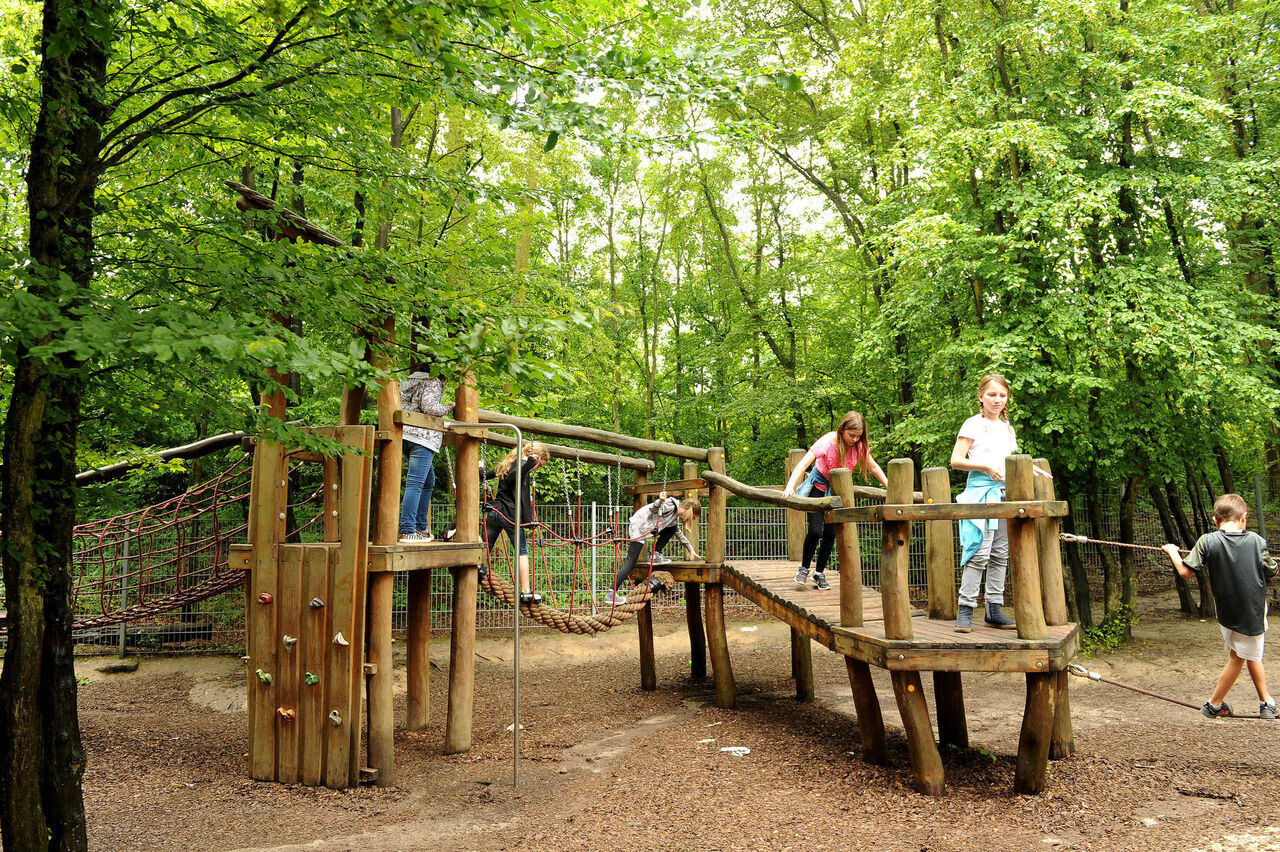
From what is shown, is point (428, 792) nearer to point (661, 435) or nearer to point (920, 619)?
point (920, 619)

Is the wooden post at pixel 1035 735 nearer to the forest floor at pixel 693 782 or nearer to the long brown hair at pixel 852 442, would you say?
the forest floor at pixel 693 782

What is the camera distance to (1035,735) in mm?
4477

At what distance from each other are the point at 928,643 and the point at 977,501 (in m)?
1.03

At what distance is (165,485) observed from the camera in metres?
12.3

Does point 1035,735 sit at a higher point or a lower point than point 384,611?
lower

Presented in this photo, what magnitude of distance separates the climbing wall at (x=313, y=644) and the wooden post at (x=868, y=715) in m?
3.16

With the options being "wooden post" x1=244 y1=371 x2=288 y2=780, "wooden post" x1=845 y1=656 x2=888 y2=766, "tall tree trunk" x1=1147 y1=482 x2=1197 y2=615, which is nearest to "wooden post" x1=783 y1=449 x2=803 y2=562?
"wooden post" x1=845 y1=656 x2=888 y2=766

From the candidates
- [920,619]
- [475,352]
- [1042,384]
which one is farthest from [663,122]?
[475,352]

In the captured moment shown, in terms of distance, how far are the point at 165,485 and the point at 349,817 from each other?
959 cm

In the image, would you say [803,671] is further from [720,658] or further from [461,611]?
[461,611]

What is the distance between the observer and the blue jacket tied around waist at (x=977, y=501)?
496cm

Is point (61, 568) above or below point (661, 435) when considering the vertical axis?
below

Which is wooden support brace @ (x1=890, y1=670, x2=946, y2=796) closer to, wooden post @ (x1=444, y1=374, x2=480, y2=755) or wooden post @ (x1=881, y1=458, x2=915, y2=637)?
wooden post @ (x1=881, y1=458, x2=915, y2=637)

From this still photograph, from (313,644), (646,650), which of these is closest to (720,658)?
(646,650)
